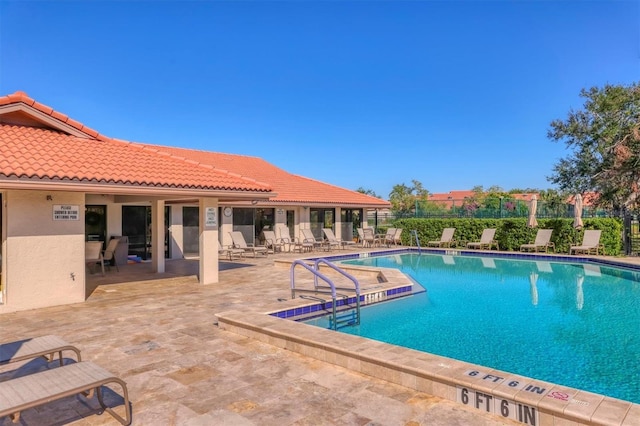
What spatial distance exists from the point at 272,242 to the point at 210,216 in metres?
9.74

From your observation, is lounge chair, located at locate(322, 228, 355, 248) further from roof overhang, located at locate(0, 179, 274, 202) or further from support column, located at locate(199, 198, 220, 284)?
support column, located at locate(199, 198, 220, 284)

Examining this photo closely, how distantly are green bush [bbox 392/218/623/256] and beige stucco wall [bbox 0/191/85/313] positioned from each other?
65.0 ft

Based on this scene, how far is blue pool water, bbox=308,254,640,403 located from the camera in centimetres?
588

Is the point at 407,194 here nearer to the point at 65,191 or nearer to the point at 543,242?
the point at 543,242

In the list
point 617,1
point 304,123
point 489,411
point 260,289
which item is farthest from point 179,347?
point 304,123

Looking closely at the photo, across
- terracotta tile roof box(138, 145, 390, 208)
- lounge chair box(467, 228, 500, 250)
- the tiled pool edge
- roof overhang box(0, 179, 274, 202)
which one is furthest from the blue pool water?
terracotta tile roof box(138, 145, 390, 208)

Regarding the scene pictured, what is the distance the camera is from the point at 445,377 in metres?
4.11

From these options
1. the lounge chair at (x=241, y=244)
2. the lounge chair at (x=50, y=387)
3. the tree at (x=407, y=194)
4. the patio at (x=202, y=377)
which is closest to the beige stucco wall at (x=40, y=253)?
the patio at (x=202, y=377)

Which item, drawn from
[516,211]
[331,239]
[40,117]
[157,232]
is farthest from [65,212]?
[516,211]

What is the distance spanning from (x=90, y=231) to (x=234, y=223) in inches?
267

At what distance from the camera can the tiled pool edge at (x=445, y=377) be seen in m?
3.38

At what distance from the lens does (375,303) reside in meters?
9.82

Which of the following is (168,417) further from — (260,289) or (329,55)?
(329,55)

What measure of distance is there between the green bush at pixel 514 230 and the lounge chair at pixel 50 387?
856 inches
